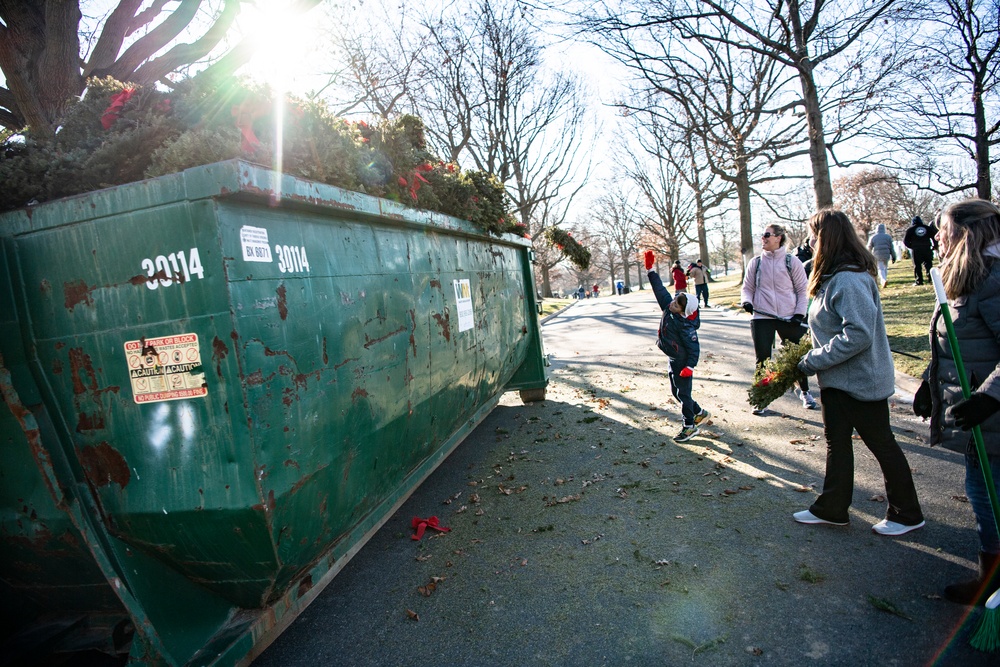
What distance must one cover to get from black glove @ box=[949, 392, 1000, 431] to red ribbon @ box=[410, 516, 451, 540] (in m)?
3.11

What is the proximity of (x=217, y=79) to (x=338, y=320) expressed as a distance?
137cm

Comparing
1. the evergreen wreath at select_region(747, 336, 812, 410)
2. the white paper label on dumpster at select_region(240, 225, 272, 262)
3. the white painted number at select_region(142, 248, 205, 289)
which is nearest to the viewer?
the white painted number at select_region(142, 248, 205, 289)

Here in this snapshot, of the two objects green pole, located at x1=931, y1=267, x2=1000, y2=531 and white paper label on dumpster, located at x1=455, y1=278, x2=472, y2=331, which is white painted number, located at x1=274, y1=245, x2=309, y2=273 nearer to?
white paper label on dumpster, located at x1=455, y1=278, x2=472, y2=331

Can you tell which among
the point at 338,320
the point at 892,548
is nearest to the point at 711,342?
the point at 892,548

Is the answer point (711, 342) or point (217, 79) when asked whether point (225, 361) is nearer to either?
point (217, 79)

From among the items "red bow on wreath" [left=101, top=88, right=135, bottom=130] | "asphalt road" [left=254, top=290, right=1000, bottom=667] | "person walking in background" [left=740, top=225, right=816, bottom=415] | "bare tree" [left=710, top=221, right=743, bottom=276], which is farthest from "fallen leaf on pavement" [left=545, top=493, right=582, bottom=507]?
"bare tree" [left=710, top=221, right=743, bottom=276]

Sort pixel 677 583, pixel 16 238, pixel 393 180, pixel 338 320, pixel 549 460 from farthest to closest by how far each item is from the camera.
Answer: pixel 549 460 → pixel 393 180 → pixel 677 583 → pixel 338 320 → pixel 16 238

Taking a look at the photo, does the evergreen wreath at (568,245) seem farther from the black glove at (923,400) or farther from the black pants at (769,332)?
the black glove at (923,400)

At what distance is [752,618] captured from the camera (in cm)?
278

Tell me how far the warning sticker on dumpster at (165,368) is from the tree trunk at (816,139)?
11821 mm

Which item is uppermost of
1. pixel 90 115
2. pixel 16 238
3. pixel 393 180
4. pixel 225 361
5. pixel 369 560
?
pixel 90 115

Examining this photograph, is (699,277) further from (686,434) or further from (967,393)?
(967,393)

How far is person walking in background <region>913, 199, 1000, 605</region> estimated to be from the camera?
104 inches

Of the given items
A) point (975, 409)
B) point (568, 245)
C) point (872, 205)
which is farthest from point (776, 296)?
point (872, 205)
